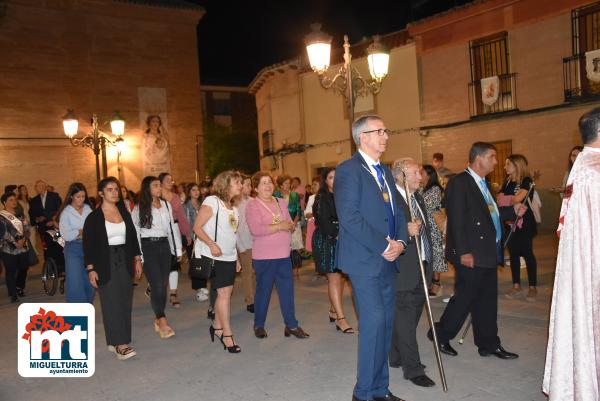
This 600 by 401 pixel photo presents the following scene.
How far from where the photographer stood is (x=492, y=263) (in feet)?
17.8

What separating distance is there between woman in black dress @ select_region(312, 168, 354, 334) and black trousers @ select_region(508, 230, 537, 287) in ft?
9.36

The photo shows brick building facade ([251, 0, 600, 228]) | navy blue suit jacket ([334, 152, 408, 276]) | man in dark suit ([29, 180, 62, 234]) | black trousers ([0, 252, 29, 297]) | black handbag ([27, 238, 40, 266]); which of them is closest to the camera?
navy blue suit jacket ([334, 152, 408, 276])

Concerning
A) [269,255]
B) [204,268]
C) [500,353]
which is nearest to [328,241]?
[269,255]

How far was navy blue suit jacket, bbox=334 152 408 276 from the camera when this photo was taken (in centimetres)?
416

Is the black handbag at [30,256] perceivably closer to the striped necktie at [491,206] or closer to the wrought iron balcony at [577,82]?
the striped necktie at [491,206]

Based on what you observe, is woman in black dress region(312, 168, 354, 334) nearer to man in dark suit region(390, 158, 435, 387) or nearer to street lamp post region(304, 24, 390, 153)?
man in dark suit region(390, 158, 435, 387)

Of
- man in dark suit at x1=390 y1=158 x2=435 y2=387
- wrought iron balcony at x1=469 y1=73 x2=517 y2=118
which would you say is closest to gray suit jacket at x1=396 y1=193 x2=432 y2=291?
man in dark suit at x1=390 y1=158 x2=435 y2=387

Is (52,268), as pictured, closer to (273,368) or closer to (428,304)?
(273,368)

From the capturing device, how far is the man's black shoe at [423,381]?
4797 mm

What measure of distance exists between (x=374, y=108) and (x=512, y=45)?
6.26 m

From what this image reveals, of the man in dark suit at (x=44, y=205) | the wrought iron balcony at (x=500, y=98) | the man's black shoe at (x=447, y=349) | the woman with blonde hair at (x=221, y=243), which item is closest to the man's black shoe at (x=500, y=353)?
the man's black shoe at (x=447, y=349)

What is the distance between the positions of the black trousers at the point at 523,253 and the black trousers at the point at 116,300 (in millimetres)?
5269

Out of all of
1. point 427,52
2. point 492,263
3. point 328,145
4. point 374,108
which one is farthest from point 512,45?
point 492,263

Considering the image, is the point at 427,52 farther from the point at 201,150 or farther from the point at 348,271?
the point at 348,271
